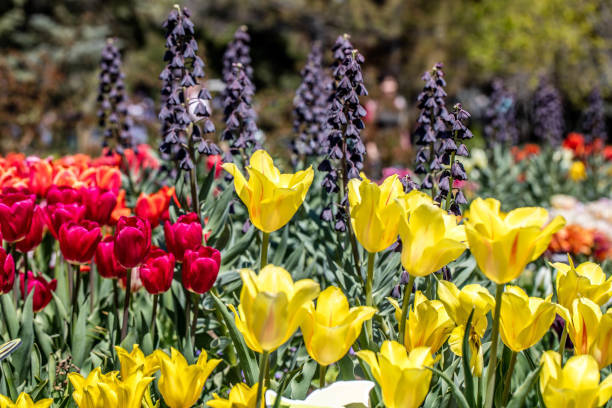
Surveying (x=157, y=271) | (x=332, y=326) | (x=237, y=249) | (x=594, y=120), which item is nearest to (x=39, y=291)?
(x=157, y=271)

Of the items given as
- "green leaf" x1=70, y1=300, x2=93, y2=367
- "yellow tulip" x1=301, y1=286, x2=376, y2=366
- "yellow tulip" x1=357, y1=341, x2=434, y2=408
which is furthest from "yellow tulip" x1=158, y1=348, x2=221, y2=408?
"green leaf" x1=70, y1=300, x2=93, y2=367

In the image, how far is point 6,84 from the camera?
10664 millimetres

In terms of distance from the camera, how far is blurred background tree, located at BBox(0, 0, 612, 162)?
12273 millimetres

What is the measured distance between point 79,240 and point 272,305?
91 cm

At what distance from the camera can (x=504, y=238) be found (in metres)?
1.06

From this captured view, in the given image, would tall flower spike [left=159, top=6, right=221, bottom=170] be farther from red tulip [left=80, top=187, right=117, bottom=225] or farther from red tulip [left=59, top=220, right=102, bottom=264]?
red tulip [left=59, top=220, right=102, bottom=264]

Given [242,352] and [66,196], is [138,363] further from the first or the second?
[66,196]

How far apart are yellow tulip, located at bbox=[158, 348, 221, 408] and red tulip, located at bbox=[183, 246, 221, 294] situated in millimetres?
356

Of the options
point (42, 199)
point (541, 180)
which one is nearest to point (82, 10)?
point (541, 180)

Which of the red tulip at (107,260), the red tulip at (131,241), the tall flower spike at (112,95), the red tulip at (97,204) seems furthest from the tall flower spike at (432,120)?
the tall flower spike at (112,95)

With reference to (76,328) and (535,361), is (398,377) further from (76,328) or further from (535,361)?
(76,328)

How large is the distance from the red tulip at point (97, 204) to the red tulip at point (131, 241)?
502 mm

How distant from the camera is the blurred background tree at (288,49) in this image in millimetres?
12273

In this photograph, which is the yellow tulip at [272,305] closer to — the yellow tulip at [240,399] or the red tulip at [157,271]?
the yellow tulip at [240,399]
